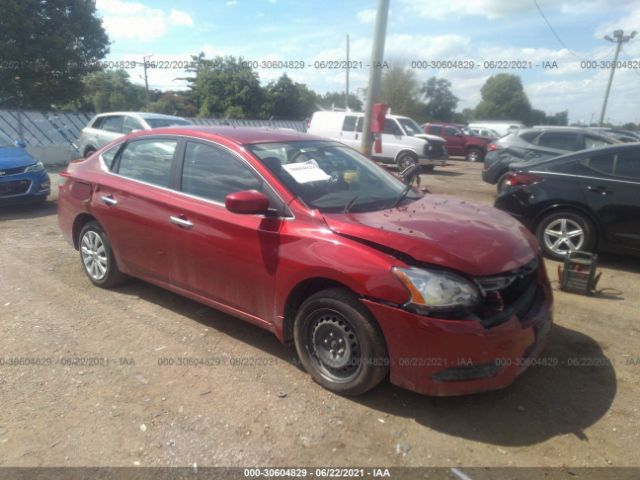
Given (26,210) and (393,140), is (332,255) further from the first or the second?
(393,140)

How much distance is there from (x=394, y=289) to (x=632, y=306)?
3134mm

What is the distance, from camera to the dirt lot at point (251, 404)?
2.59m

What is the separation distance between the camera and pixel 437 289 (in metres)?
2.67

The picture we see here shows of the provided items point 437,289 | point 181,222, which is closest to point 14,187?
point 181,222

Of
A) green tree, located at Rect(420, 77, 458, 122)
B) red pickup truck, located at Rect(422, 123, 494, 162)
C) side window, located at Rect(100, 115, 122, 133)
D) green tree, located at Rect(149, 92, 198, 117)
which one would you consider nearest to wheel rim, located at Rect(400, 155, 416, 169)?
red pickup truck, located at Rect(422, 123, 494, 162)

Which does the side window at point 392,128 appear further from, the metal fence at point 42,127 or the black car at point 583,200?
the black car at point 583,200

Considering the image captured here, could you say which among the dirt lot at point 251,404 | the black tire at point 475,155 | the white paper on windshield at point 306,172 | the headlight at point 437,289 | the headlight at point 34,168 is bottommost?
the black tire at point 475,155

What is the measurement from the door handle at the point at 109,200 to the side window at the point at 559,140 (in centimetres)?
967

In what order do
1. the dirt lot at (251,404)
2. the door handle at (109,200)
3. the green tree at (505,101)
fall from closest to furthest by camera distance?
the dirt lot at (251,404) < the door handle at (109,200) < the green tree at (505,101)

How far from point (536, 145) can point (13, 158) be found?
1065 cm

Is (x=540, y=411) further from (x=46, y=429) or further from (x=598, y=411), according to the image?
(x=46, y=429)

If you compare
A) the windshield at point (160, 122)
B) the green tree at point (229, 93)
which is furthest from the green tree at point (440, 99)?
the windshield at point (160, 122)

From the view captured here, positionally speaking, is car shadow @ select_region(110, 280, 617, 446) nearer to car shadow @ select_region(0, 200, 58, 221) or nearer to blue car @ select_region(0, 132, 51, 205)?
car shadow @ select_region(0, 200, 58, 221)

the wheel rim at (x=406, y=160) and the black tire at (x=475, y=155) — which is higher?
the wheel rim at (x=406, y=160)
